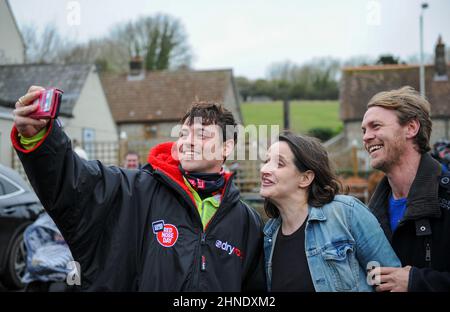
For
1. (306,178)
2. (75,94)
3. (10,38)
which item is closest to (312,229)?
(306,178)

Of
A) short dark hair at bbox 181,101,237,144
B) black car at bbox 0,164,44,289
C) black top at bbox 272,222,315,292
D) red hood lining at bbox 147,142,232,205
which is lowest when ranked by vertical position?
black car at bbox 0,164,44,289

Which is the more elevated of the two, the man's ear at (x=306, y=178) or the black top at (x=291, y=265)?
the man's ear at (x=306, y=178)

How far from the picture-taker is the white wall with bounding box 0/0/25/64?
70.3 feet

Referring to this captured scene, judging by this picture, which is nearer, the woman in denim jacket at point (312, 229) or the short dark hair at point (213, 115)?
the woman in denim jacket at point (312, 229)

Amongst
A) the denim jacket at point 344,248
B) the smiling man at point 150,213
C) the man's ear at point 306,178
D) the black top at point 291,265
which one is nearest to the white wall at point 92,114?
the smiling man at point 150,213

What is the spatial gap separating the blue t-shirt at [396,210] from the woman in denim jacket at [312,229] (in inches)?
10.6

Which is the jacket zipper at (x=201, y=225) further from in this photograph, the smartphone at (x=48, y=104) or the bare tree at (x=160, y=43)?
the bare tree at (x=160, y=43)

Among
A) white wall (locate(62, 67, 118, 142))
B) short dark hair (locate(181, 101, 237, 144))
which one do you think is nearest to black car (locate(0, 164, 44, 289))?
A: short dark hair (locate(181, 101, 237, 144))

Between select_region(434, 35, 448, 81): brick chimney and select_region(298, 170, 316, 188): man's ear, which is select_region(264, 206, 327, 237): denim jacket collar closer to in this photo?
select_region(298, 170, 316, 188): man's ear

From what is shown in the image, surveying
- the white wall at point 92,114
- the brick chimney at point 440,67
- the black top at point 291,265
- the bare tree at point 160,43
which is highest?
the bare tree at point 160,43

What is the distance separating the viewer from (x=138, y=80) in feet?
106

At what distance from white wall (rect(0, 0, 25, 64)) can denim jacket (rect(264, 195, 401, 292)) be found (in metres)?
22.1

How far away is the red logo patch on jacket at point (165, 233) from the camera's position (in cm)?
206
